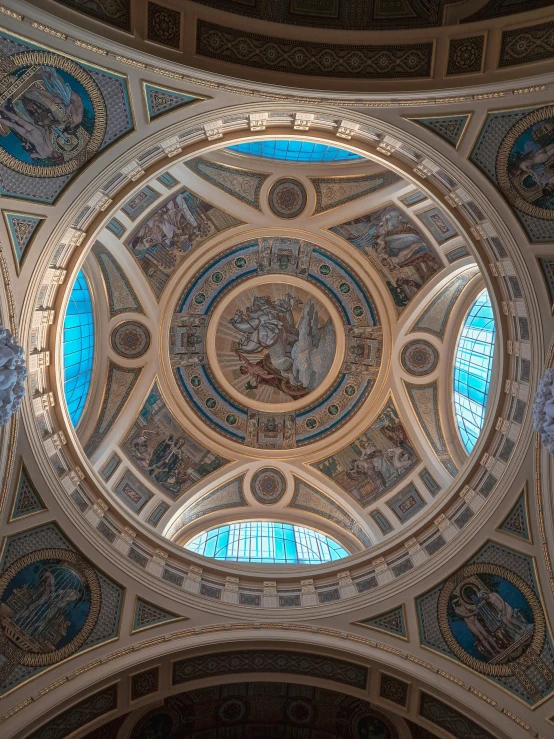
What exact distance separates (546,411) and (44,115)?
10.4 m

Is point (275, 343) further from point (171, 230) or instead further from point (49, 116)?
point (49, 116)

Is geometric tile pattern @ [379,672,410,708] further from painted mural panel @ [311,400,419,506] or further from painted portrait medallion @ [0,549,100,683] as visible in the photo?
painted mural panel @ [311,400,419,506]

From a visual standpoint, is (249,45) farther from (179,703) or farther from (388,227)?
(179,703)

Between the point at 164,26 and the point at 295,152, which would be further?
the point at 295,152

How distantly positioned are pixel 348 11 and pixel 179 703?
51.0ft

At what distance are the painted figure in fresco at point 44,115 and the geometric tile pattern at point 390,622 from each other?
1224 centimetres

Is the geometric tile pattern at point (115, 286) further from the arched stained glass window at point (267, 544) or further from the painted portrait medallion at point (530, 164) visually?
the painted portrait medallion at point (530, 164)

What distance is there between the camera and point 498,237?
1373 centimetres

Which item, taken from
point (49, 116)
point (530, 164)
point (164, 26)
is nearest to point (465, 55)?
point (530, 164)

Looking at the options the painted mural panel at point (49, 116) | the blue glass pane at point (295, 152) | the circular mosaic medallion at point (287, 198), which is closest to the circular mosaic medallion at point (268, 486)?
the circular mosaic medallion at point (287, 198)

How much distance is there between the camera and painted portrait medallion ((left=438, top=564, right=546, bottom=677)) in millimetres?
14297

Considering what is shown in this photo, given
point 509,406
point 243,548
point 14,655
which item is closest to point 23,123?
point 14,655

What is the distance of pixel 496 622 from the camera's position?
48.4ft

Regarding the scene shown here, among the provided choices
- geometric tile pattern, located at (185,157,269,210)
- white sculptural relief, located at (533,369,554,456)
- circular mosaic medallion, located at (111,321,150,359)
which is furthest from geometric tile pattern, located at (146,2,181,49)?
circular mosaic medallion, located at (111,321,150,359)
